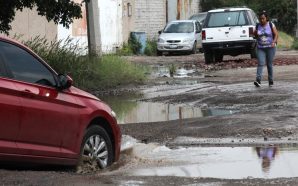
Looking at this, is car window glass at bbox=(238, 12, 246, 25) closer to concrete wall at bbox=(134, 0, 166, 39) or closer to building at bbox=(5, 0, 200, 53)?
building at bbox=(5, 0, 200, 53)

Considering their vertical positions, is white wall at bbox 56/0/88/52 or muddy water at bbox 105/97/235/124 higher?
white wall at bbox 56/0/88/52

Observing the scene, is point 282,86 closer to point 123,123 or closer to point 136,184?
point 123,123

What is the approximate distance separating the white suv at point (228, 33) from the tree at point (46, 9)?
11611 millimetres

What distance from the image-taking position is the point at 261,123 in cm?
1138

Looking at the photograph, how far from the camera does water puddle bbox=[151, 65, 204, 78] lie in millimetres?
22234

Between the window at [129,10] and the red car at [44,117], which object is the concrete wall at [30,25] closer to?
the window at [129,10]

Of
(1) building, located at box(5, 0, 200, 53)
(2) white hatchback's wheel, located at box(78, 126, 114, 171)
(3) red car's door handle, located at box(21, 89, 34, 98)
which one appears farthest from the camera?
(1) building, located at box(5, 0, 200, 53)

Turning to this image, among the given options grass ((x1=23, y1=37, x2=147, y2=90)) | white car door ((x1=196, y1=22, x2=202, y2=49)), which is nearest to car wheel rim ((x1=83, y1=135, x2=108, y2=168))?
grass ((x1=23, y1=37, x2=147, y2=90))

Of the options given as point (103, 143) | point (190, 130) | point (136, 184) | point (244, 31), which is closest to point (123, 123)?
point (190, 130)

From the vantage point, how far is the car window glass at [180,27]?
114 feet

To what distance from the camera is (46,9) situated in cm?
1405

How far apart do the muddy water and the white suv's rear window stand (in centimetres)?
1110

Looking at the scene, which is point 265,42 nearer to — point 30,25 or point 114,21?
point 30,25

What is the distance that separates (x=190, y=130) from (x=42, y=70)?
13.9ft
